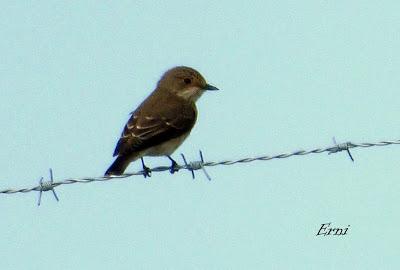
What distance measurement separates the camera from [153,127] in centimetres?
1052

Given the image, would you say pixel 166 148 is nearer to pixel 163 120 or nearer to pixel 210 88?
pixel 163 120

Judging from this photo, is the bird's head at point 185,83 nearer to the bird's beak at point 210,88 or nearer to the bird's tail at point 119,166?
the bird's beak at point 210,88

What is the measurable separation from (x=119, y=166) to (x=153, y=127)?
0.93m

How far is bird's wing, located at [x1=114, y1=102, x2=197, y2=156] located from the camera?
10.2 m

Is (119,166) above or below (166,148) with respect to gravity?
below

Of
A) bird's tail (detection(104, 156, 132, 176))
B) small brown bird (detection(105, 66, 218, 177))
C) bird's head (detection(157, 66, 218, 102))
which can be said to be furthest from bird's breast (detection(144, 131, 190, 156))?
bird's head (detection(157, 66, 218, 102))

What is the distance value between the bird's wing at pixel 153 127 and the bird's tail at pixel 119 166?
88 mm

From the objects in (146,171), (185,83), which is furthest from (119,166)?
(185,83)

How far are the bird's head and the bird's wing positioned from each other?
22.9 inches

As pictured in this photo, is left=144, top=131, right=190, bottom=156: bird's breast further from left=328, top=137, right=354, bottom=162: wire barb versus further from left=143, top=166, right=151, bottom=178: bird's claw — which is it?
left=328, top=137, right=354, bottom=162: wire barb

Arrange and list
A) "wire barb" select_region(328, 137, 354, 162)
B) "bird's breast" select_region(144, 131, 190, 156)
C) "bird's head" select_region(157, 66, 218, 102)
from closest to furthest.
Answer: "wire barb" select_region(328, 137, 354, 162) < "bird's breast" select_region(144, 131, 190, 156) < "bird's head" select_region(157, 66, 218, 102)

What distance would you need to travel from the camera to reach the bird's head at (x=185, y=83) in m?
11.9

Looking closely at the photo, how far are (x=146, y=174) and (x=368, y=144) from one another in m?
3.18

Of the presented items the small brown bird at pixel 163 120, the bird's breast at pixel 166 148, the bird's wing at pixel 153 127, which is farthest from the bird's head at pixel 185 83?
the bird's breast at pixel 166 148
